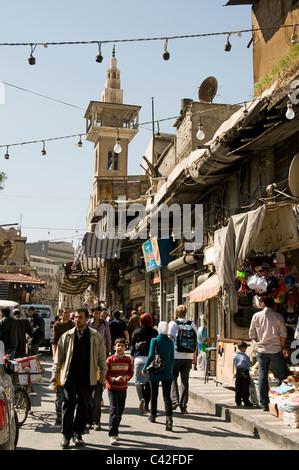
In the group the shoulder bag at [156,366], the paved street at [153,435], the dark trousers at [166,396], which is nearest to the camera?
the paved street at [153,435]

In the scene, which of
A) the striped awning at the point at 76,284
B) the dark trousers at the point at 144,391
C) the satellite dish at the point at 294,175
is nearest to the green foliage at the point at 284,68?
the satellite dish at the point at 294,175

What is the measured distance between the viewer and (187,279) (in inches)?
749

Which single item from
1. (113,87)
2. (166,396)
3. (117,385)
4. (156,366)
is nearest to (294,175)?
(156,366)

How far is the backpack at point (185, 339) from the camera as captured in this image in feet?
30.5

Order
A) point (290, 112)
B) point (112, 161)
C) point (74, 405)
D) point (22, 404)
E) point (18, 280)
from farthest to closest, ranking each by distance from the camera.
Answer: point (112, 161) → point (18, 280) → point (290, 112) → point (22, 404) → point (74, 405)

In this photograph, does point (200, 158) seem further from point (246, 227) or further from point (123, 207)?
point (123, 207)

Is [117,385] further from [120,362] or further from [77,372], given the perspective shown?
[77,372]

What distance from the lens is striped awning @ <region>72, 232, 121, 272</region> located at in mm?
25734

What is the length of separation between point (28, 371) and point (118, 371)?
5.72ft

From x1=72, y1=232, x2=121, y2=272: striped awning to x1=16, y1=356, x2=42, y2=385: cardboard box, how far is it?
56.0 ft

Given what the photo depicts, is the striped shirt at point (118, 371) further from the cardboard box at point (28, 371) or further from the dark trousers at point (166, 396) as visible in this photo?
the cardboard box at point (28, 371)

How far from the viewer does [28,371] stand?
8172 millimetres

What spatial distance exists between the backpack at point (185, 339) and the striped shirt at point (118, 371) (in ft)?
6.83

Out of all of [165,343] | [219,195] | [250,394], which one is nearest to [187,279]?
[219,195]
